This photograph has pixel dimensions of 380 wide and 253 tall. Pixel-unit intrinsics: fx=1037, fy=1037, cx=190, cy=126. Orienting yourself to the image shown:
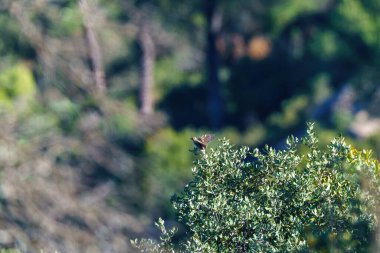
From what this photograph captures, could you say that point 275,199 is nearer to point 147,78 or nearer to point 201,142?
point 201,142

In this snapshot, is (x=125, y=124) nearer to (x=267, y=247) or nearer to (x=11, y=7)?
(x=11, y=7)

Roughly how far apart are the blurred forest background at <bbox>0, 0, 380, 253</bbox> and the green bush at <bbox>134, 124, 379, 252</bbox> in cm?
89

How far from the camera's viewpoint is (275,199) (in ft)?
17.6

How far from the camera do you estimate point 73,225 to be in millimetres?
10977

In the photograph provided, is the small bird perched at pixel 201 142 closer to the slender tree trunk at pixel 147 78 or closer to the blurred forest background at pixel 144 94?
the blurred forest background at pixel 144 94

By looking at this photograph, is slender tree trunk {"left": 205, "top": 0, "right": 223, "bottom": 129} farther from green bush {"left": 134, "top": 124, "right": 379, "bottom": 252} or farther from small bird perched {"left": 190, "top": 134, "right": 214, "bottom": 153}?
green bush {"left": 134, "top": 124, "right": 379, "bottom": 252}

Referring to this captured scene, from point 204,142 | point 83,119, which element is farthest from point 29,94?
point 204,142

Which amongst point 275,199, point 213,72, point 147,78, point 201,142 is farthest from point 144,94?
point 275,199

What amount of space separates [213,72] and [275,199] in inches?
1084

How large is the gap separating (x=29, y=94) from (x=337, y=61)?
20828mm

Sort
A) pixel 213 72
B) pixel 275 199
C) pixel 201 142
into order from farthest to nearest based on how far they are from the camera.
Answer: pixel 213 72, pixel 201 142, pixel 275 199

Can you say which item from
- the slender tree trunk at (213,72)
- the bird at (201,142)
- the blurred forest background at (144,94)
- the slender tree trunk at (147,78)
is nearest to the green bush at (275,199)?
the bird at (201,142)

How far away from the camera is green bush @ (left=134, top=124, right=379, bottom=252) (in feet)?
17.0

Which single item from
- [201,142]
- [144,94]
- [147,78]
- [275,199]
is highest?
[147,78]
